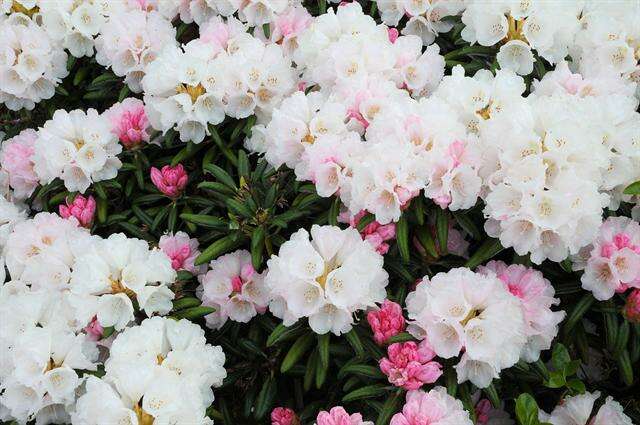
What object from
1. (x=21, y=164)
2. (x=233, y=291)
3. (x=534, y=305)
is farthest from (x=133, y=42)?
(x=534, y=305)

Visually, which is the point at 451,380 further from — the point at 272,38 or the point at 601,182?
the point at 272,38

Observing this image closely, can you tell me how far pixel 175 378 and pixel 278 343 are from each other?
48cm

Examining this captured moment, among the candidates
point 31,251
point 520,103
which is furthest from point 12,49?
point 520,103

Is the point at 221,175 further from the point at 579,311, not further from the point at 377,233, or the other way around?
the point at 579,311

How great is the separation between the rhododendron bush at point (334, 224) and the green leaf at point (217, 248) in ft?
0.04

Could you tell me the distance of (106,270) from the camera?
2.26 meters

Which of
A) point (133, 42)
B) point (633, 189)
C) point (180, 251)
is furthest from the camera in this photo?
point (133, 42)

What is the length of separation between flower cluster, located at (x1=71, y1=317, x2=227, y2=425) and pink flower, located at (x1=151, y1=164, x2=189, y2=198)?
63 cm

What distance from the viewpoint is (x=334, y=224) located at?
233cm

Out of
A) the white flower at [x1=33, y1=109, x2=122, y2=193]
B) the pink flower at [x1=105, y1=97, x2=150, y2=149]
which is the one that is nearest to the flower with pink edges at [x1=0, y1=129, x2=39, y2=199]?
the white flower at [x1=33, y1=109, x2=122, y2=193]

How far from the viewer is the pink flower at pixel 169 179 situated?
2.65 metres

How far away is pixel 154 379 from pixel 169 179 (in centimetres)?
88

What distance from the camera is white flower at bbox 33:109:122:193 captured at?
268cm

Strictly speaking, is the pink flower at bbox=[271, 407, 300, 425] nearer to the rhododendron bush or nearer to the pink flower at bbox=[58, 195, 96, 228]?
the rhododendron bush
